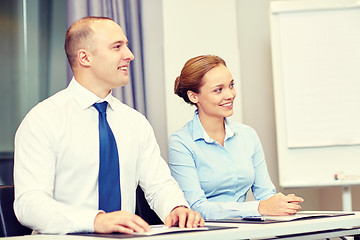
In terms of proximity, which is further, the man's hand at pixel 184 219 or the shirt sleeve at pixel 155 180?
the shirt sleeve at pixel 155 180

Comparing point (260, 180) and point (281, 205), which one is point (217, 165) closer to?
point (260, 180)

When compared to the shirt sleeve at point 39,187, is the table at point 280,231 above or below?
below

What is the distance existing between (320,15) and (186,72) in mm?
1088

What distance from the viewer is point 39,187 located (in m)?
1.58

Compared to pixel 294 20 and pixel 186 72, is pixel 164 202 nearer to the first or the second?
pixel 186 72

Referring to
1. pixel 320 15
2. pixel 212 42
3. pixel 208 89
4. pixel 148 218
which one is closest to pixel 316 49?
pixel 320 15

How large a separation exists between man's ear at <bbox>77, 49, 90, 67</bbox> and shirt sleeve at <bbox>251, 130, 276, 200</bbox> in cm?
93

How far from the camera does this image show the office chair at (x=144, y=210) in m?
2.08

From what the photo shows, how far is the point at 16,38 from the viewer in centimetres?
313

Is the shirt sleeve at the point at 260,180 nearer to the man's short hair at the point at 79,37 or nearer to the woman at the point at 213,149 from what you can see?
the woman at the point at 213,149

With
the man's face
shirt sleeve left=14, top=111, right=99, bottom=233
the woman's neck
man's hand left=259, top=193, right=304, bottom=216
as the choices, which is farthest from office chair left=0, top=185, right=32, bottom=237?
the woman's neck

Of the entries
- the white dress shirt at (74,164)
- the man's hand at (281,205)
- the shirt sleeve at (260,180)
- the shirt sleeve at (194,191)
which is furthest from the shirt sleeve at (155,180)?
the shirt sleeve at (260,180)

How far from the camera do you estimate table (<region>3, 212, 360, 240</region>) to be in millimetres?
1220

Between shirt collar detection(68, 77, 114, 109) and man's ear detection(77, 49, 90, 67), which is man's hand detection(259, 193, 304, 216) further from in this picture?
man's ear detection(77, 49, 90, 67)
